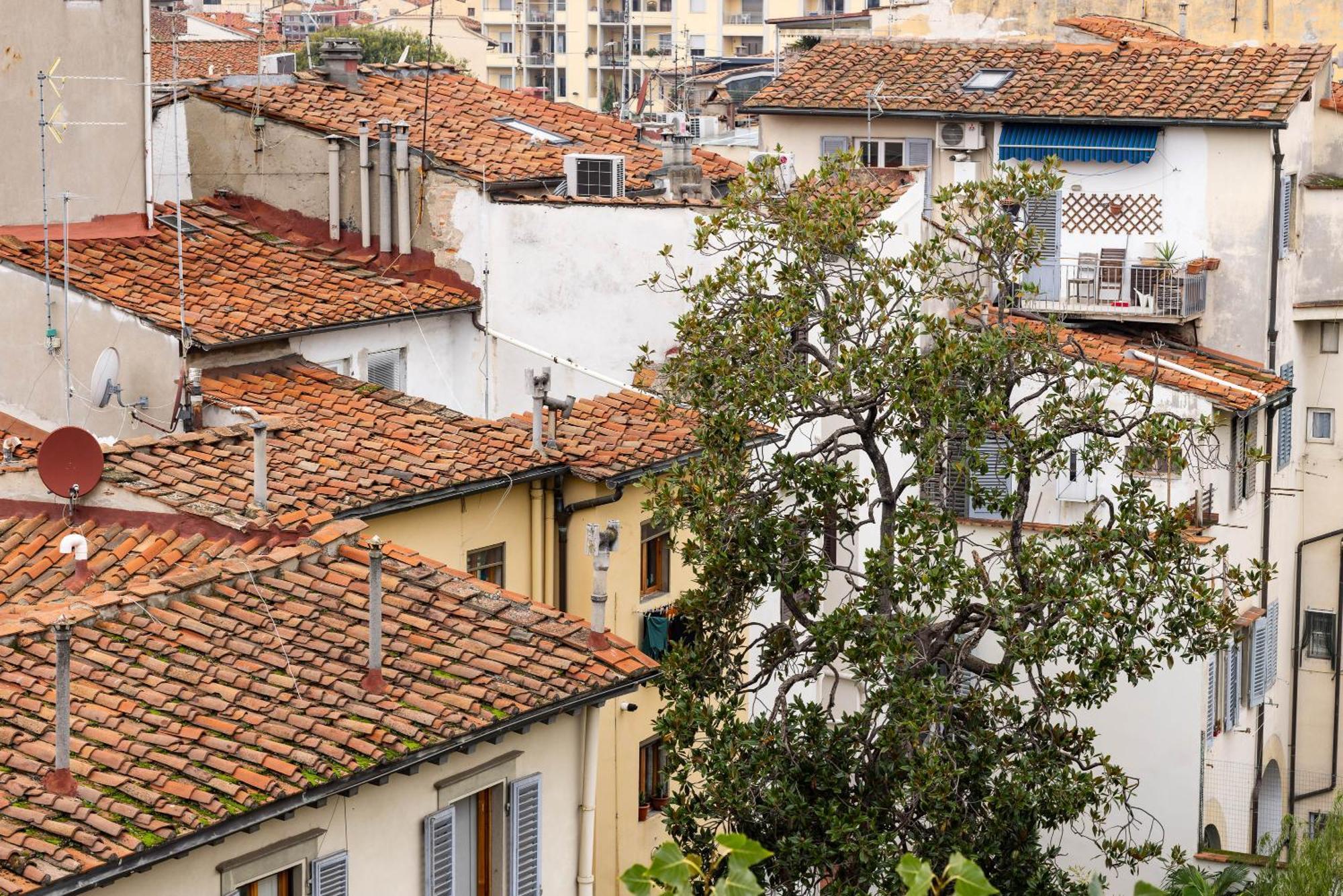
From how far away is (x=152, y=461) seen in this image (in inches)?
739

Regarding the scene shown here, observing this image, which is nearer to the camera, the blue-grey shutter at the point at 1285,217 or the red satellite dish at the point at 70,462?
the red satellite dish at the point at 70,462

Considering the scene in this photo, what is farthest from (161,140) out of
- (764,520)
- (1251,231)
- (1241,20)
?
(1241,20)

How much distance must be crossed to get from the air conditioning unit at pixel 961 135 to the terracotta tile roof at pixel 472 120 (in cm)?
374

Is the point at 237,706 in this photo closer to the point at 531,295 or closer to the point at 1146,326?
the point at 531,295

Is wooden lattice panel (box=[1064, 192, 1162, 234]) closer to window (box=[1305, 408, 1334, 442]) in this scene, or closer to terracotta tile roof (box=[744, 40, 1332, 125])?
terracotta tile roof (box=[744, 40, 1332, 125])

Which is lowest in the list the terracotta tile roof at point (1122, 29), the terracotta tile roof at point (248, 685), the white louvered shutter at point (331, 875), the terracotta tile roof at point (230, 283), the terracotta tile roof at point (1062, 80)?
the white louvered shutter at point (331, 875)

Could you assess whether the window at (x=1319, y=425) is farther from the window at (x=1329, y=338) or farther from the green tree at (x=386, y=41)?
the green tree at (x=386, y=41)

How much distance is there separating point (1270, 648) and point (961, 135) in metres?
9.31

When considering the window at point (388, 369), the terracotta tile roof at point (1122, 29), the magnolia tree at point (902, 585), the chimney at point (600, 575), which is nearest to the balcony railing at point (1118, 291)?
the terracotta tile roof at point (1122, 29)

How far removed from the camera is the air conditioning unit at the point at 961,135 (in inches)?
1366

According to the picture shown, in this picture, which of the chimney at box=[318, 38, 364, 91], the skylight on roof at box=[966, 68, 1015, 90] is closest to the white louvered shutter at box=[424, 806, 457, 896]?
the chimney at box=[318, 38, 364, 91]

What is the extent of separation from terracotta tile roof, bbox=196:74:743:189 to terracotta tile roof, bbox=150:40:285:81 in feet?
24.9

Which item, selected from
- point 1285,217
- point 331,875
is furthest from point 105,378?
point 1285,217

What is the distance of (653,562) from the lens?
76.4 feet
